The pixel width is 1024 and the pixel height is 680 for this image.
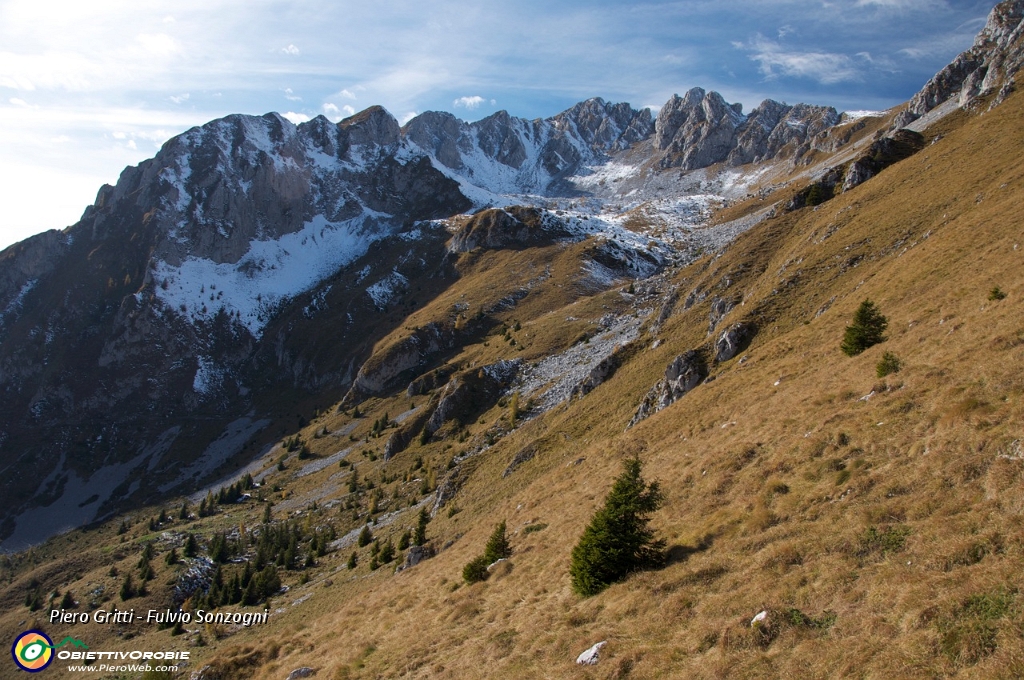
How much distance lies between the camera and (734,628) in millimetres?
11352

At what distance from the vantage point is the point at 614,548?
16.8 metres

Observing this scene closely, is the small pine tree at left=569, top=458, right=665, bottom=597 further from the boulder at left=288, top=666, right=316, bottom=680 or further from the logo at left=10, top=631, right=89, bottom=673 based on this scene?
the logo at left=10, top=631, right=89, bottom=673

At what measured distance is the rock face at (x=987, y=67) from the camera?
82250mm

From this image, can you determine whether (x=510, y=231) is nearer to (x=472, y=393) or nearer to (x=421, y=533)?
(x=472, y=393)

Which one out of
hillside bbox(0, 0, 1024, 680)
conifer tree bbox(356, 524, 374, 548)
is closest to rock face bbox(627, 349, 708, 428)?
hillside bbox(0, 0, 1024, 680)

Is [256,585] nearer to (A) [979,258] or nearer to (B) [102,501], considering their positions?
(A) [979,258]

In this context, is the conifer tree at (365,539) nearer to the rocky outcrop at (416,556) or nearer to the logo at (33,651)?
the rocky outcrop at (416,556)

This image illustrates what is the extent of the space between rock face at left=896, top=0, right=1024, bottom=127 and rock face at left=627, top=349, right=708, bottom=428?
66693 mm

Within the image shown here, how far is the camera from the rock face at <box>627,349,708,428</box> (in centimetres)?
4188

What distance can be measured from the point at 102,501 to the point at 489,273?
126485 millimetres

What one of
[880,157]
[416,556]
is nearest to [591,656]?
[416,556]

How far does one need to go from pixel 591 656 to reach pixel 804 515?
7208mm

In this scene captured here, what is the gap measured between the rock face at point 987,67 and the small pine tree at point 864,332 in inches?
2742

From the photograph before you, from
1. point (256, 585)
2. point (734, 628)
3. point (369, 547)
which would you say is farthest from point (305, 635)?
point (256, 585)
